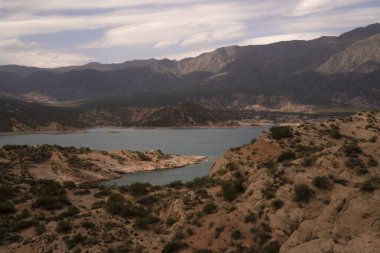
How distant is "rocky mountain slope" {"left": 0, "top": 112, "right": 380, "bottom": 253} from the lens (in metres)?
26.2

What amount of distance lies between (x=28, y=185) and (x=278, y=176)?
29.4 meters

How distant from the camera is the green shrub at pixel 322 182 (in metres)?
30.7

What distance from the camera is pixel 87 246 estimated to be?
31125 mm

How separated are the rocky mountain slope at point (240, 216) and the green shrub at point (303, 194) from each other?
6 cm

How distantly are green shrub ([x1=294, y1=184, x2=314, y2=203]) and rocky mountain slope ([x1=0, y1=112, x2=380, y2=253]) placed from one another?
2.3 inches

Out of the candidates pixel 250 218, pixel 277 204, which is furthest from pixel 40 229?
pixel 277 204

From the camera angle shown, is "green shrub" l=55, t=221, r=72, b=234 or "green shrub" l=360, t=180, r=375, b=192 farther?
"green shrub" l=55, t=221, r=72, b=234

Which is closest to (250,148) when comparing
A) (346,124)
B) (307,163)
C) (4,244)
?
(346,124)

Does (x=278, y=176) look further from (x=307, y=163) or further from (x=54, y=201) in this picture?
(x=54, y=201)

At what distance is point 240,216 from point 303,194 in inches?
159

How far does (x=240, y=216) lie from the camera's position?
102 ft

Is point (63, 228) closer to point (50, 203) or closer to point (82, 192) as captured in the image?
point (50, 203)

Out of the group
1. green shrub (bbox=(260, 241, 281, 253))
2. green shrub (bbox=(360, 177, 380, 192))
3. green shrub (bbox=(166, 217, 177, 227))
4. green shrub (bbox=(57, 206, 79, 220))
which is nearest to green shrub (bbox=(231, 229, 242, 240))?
green shrub (bbox=(260, 241, 281, 253))

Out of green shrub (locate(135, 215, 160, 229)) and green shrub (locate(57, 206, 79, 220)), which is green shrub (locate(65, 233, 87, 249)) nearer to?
green shrub (locate(135, 215, 160, 229))
